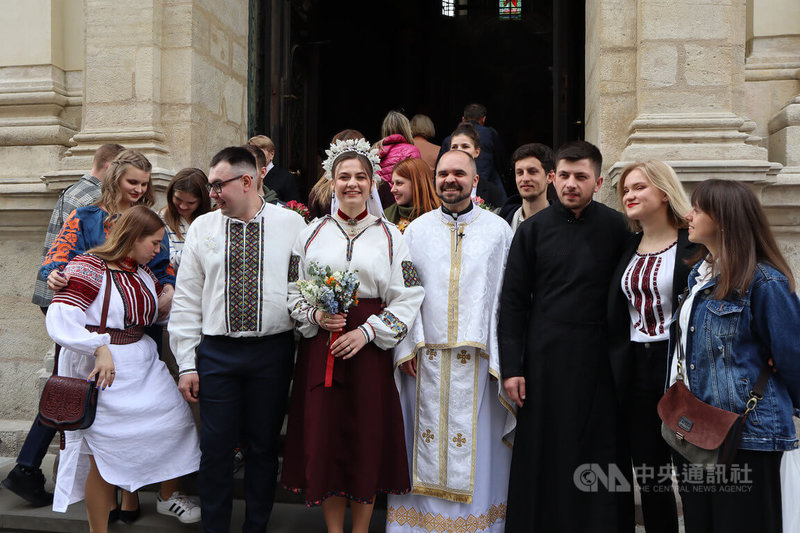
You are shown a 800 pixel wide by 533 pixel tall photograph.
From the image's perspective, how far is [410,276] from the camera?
11.8 ft

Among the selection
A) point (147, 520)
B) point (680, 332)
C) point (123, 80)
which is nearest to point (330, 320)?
point (680, 332)

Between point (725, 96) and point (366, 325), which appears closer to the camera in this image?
point (366, 325)

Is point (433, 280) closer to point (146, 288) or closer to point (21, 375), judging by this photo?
point (146, 288)

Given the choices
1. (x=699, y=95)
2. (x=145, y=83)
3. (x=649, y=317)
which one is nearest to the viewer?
(x=649, y=317)

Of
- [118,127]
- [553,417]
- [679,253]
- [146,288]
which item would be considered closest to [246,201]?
[146,288]

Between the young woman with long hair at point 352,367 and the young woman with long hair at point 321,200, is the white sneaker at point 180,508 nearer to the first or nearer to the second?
the young woman with long hair at point 352,367

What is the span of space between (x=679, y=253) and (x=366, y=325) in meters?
1.45

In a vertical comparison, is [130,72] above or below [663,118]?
above

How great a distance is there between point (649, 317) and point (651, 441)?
Result: 1.84 feet

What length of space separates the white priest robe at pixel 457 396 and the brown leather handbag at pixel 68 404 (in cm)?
151

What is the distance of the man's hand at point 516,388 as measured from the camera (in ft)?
11.4

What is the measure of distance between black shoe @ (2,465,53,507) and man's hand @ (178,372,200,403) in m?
1.38

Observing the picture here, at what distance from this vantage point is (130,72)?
234 inches

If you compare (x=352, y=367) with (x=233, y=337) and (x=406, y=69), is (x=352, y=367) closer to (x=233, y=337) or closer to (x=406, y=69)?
(x=233, y=337)
